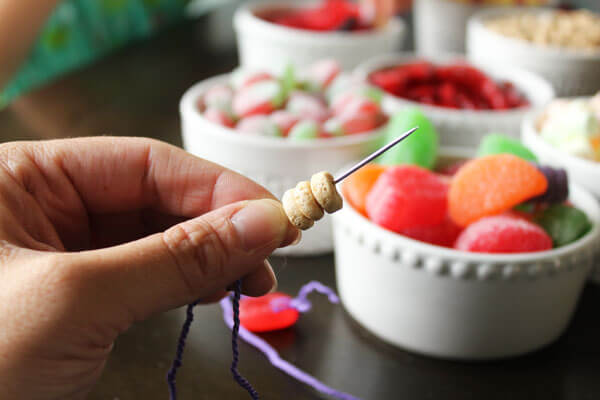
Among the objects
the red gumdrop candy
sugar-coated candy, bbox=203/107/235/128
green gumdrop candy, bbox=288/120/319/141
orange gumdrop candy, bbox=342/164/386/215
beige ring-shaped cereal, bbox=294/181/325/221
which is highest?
beige ring-shaped cereal, bbox=294/181/325/221

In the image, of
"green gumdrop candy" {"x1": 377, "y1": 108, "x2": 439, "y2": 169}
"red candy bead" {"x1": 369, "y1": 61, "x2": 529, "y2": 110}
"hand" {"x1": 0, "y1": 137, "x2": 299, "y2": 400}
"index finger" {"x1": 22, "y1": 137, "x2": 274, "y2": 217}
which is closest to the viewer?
"hand" {"x1": 0, "y1": 137, "x2": 299, "y2": 400}

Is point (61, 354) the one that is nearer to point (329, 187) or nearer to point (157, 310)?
point (157, 310)

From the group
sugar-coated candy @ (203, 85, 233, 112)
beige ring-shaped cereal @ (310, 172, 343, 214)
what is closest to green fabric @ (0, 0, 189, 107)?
sugar-coated candy @ (203, 85, 233, 112)

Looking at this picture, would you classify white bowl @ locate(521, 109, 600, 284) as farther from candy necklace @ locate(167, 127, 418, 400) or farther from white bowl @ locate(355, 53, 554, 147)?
candy necklace @ locate(167, 127, 418, 400)

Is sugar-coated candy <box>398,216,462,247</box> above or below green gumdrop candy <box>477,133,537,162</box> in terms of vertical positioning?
below

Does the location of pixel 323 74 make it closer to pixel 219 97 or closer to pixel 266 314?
pixel 219 97

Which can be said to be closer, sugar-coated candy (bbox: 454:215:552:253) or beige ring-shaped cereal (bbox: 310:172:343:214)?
beige ring-shaped cereal (bbox: 310:172:343:214)

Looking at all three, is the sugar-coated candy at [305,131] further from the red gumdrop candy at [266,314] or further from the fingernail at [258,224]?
the fingernail at [258,224]

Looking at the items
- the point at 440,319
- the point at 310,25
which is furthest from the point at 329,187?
the point at 310,25
